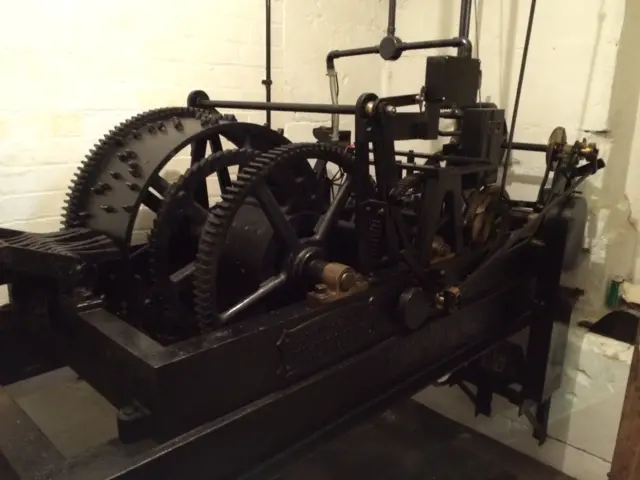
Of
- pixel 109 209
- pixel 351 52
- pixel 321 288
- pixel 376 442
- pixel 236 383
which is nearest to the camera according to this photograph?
pixel 236 383

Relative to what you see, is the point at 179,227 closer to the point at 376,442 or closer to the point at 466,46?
the point at 466,46

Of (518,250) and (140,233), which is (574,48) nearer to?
(518,250)

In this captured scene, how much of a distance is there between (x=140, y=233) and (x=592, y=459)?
1625 mm

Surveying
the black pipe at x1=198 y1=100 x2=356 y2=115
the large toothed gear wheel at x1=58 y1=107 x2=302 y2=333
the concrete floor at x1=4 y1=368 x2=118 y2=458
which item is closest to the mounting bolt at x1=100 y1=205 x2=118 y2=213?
the large toothed gear wheel at x1=58 y1=107 x2=302 y2=333

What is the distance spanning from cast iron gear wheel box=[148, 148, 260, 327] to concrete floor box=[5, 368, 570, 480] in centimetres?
61

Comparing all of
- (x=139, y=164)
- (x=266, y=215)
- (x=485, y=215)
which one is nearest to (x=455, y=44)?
(x=485, y=215)

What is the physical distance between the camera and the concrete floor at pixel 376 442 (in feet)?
5.39

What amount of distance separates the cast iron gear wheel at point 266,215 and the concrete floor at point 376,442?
715mm

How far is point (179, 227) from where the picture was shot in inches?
51.7

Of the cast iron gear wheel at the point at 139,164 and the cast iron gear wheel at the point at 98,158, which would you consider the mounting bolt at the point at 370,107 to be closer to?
the cast iron gear wheel at the point at 139,164

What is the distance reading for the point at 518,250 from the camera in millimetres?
1537

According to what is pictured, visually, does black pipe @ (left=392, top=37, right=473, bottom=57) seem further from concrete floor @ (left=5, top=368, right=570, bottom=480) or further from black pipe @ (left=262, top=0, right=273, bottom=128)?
concrete floor @ (left=5, top=368, right=570, bottom=480)

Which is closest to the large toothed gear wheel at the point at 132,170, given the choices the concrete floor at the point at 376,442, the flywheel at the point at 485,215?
the flywheel at the point at 485,215

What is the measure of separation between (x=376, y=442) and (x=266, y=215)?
1353mm
